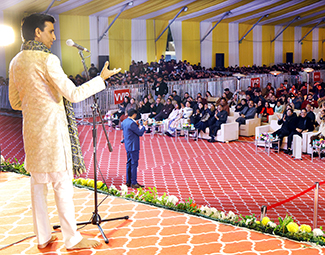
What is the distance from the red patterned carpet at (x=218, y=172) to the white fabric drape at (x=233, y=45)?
51.0 ft

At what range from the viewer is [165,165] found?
339 inches

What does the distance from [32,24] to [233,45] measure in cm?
2433

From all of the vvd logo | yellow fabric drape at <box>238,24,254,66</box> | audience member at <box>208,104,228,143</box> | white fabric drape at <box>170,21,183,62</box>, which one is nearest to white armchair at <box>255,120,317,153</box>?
audience member at <box>208,104,228,143</box>

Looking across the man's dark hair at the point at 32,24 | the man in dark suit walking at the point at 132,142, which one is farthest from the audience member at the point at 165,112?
the man's dark hair at the point at 32,24

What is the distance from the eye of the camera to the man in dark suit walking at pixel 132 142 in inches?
272

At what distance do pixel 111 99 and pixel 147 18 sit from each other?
7.22 m

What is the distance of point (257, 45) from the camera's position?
27547mm

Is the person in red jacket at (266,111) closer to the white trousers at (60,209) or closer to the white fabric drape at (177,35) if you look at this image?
the white trousers at (60,209)

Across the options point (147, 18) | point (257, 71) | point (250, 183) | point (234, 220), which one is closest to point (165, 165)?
point (250, 183)

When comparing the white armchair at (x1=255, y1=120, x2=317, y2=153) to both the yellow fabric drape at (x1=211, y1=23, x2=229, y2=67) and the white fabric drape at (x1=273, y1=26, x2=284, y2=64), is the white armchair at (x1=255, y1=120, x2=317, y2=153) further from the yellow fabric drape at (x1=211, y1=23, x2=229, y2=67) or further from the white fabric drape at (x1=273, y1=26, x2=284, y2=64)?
the white fabric drape at (x1=273, y1=26, x2=284, y2=64)

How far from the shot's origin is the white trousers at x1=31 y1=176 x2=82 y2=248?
250 centimetres

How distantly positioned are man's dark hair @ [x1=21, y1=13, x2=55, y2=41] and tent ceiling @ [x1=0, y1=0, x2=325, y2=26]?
12255 mm

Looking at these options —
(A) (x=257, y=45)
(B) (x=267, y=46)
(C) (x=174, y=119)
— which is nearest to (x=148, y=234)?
(C) (x=174, y=119)

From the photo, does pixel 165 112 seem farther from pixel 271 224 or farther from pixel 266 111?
pixel 271 224
